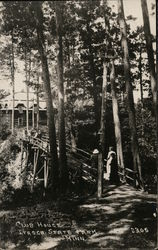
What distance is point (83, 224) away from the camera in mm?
9789

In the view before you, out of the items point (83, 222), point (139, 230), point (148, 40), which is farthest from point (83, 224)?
point (148, 40)

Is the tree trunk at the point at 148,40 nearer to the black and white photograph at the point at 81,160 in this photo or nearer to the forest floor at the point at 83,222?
the black and white photograph at the point at 81,160

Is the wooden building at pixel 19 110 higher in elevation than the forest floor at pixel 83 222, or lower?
higher

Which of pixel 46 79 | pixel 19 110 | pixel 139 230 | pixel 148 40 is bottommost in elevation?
pixel 139 230

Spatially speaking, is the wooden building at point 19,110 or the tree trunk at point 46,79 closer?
the tree trunk at point 46,79

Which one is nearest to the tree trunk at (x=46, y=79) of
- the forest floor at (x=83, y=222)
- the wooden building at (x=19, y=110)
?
the forest floor at (x=83, y=222)

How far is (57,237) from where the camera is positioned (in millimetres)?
8828

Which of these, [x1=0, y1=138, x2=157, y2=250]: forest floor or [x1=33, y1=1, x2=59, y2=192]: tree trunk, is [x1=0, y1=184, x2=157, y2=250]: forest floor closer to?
[x1=0, y1=138, x2=157, y2=250]: forest floor

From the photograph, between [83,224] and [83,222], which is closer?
[83,224]

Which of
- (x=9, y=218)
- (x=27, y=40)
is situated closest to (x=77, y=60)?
(x=27, y=40)

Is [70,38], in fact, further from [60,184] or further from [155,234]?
[155,234]

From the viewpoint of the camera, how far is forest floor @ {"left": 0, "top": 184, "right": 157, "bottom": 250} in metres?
8.44

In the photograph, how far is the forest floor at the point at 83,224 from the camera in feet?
27.7

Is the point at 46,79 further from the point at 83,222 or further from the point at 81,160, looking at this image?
the point at 83,222
